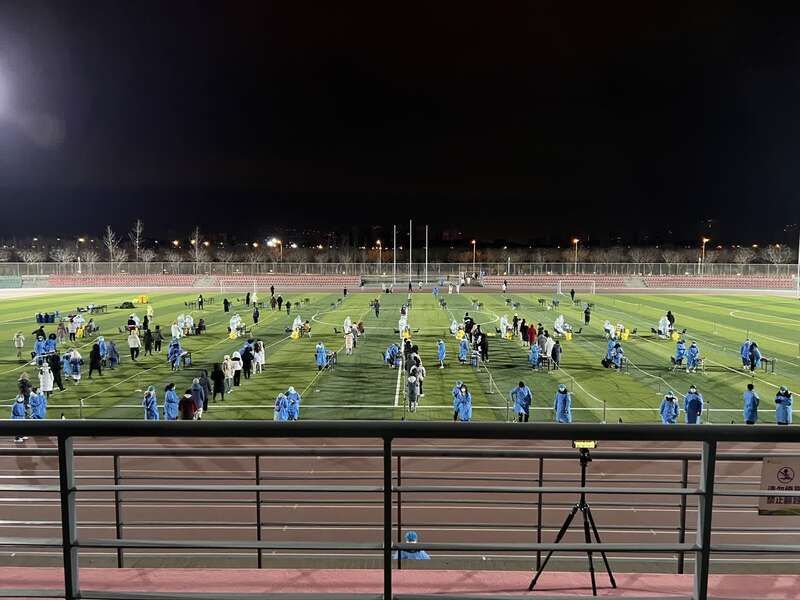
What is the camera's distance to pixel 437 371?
78.1 feet

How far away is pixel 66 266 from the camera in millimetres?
75500

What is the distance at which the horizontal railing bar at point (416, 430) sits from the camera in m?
2.37

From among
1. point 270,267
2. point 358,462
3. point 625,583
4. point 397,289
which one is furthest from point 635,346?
point 270,267

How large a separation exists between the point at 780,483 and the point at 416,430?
178cm

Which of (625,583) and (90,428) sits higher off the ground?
(90,428)

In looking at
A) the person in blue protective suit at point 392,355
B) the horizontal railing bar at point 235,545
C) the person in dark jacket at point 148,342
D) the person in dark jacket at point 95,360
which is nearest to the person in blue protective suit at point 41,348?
the person in dark jacket at point 95,360

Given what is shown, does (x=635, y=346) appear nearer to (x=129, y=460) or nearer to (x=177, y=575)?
(x=129, y=460)

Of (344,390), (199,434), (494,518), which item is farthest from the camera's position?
(344,390)

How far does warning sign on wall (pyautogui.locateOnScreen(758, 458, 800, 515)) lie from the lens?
2754 millimetres

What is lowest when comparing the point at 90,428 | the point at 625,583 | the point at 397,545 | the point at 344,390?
the point at 344,390

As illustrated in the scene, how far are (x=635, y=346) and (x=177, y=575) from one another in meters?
28.3

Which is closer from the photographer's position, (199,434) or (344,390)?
(199,434)

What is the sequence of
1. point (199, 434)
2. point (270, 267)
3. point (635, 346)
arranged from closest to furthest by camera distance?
point (199, 434) < point (635, 346) < point (270, 267)

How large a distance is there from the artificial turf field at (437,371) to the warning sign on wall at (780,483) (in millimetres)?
14542
